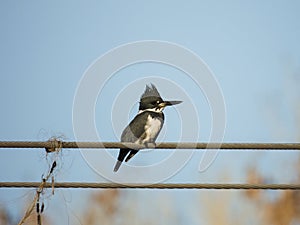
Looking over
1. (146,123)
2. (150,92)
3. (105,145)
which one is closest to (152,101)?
(150,92)

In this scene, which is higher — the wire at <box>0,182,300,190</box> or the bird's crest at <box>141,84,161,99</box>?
the bird's crest at <box>141,84,161,99</box>

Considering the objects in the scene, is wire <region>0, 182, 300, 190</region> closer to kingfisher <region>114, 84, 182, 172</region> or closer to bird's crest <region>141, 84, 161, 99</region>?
kingfisher <region>114, 84, 182, 172</region>

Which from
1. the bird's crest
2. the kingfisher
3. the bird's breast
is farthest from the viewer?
the bird's crest

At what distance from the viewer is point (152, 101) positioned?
6.57 meters

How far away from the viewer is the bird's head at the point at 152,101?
6.48 metres

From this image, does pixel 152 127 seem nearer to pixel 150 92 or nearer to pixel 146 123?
pixel 146 123

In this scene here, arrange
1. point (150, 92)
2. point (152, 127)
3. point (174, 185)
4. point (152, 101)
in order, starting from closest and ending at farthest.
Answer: point (174, 185) < point (152, 127) < point (152, 101) < point (150, 92)

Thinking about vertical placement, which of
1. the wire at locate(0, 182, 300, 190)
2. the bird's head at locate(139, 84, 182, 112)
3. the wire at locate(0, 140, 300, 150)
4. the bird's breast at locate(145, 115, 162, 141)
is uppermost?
the bird's head at locate(139, 84, 182, 112)

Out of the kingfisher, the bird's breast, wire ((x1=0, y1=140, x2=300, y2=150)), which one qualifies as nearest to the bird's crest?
the kingfisher

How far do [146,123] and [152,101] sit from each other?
0.46 metres

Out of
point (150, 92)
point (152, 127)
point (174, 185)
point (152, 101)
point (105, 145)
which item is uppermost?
point (150, 92)

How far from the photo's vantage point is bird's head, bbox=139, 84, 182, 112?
255 inches

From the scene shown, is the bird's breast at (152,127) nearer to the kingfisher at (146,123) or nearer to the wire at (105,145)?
the kingfisher at (146,123)

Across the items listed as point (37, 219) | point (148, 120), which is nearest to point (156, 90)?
point (148, 120)
